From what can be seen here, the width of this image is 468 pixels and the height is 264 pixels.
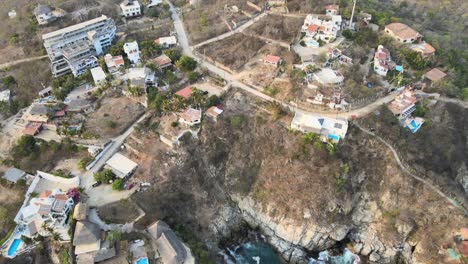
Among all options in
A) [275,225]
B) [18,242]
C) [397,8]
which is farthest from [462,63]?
[18,242]

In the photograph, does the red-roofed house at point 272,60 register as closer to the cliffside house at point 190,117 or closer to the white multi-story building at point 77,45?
the cliffside house at point 190,117

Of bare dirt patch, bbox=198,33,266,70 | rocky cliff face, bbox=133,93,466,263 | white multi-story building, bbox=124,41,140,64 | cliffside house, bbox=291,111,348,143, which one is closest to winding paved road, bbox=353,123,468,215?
rocky cliff face, bbox=133,93,466,263

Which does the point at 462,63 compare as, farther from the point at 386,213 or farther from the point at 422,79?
the point at 386,213

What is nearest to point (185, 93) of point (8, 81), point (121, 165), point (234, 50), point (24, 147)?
point (234, 50)

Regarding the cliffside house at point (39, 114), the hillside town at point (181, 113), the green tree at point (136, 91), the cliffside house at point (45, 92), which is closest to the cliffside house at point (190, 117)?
the hillside town at point (181, 113)

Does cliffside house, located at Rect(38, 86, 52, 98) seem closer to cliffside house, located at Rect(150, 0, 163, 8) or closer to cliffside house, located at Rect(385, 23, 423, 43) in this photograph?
cliffside house, located at Rect(150, 0, 163, 8)
